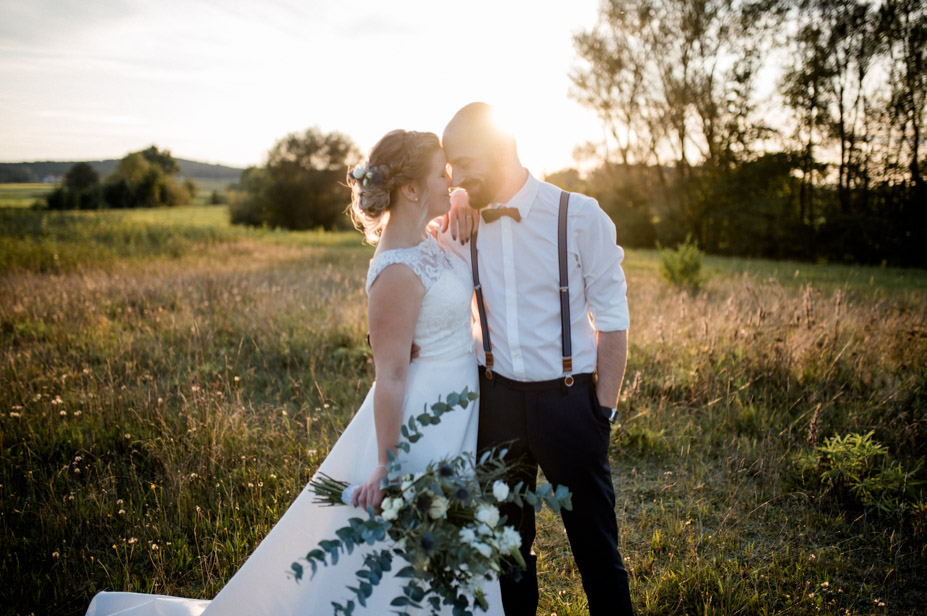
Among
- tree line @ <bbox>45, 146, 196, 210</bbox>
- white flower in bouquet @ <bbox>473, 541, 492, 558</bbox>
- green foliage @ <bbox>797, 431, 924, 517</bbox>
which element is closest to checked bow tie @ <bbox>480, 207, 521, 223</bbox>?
white flower in bouquet @ <bbox>473, 541, 492, 558</bbox>

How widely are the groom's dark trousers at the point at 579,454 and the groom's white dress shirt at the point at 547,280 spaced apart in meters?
0.10

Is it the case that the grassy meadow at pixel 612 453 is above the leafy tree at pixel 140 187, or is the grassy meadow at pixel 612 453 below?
below

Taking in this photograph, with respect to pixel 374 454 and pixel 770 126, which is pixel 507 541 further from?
pixel 770 126

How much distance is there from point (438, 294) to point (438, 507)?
892mm

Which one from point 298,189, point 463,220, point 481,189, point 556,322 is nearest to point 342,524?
point 556,322

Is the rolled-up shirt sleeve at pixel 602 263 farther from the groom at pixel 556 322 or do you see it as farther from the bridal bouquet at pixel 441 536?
the bridal bouquet at pixel 441 536

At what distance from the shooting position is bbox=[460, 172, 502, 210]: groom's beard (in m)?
2.11

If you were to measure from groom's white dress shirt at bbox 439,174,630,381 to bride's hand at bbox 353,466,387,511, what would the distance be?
698 mm

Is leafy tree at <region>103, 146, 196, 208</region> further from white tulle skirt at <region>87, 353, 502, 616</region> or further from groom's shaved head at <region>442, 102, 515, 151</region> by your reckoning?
groom's shaved head at <region>442, 102, 515, 151</region>

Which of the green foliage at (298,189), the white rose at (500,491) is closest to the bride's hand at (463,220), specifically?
the white rose at (500,491)

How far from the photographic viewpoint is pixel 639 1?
21453 millimetres

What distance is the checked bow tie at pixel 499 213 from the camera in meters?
2.12

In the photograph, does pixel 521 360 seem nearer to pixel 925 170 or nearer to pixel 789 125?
pixel 925 170

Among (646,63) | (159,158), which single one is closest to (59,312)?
(646,63)
